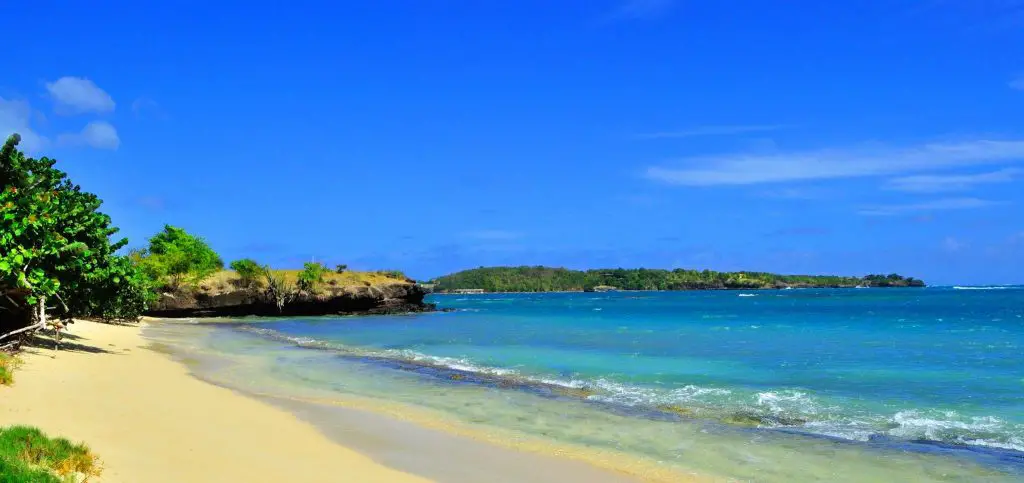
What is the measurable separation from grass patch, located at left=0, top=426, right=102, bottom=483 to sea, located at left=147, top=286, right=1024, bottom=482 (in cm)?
704

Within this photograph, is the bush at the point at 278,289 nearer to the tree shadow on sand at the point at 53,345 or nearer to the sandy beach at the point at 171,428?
the tree shadow on sand at the point at 53,345

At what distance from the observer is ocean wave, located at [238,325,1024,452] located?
13.2 meters

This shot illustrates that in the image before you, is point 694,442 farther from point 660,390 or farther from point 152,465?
point 152,465

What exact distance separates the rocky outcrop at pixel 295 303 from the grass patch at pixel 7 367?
53.1 m

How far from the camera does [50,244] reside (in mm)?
17000

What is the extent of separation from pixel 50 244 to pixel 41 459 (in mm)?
11719

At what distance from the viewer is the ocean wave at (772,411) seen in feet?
43.4

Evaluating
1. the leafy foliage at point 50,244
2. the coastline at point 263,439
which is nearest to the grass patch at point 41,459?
the coastline at point 263,439

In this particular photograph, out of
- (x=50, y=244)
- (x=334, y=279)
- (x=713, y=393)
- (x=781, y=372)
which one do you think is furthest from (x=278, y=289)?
(x=713, y=393)

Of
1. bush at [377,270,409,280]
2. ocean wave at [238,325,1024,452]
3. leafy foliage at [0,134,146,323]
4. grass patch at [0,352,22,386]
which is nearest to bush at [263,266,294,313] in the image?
bush at [377,270,409,280]

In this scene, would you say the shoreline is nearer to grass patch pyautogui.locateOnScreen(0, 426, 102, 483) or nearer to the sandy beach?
the sandy beach

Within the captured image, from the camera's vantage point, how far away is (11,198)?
659 inches

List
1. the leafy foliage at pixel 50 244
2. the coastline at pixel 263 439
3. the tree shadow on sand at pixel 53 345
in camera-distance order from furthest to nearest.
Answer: the tree shadow on sand at pixel 53 345 → the leafy foliage at pixel 50 244 → the coastline at pixel 263 439

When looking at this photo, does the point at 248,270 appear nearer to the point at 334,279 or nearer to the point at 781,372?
the point at 334,279
